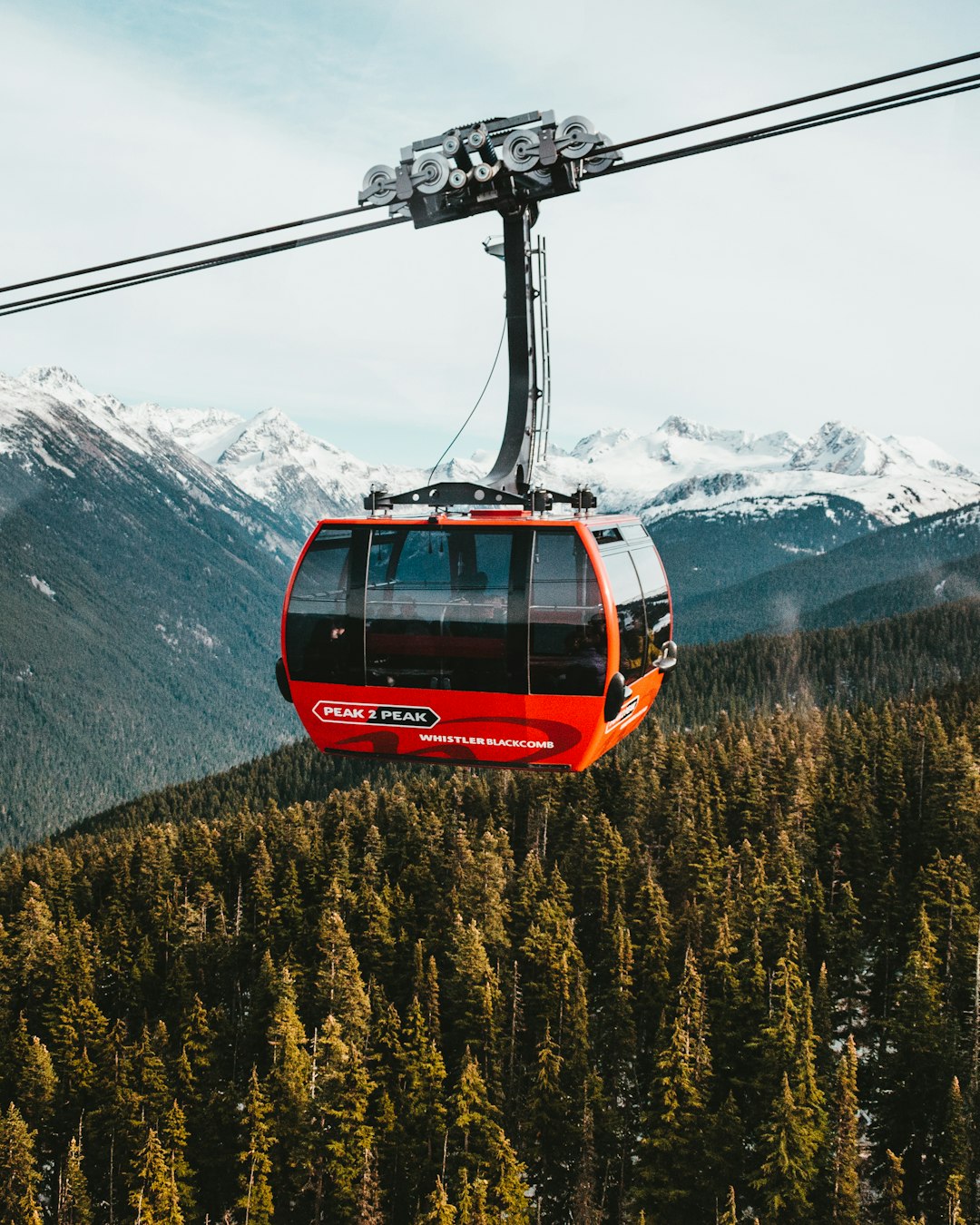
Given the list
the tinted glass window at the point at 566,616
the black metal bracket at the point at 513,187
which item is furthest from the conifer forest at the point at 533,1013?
the black metal bracket at the point at 513,187

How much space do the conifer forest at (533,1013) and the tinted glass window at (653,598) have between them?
34.5 meters

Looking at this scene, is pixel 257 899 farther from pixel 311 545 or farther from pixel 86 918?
pixel 311 545

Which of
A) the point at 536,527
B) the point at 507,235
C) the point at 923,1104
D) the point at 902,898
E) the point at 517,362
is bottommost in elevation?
the point at 923,1104

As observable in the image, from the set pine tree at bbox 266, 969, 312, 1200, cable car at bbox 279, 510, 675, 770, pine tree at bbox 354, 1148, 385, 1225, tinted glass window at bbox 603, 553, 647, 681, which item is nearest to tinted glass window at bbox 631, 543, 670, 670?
cable car at bbox 279, 510, 675, 770

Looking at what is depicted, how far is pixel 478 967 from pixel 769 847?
105 ft

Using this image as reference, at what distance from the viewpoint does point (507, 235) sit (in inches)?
543

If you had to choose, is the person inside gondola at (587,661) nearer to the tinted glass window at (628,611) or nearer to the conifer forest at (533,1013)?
the tinted glass window at (628,611)

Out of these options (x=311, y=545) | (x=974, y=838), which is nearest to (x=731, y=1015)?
(x=974, y=838)

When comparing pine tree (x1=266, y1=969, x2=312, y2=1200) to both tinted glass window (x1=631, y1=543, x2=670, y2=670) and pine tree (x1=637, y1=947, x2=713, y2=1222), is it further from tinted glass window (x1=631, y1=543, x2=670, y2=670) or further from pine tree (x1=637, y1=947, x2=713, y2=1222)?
tinted glass window (x1=631, y1=543, x2=670, y2=670)

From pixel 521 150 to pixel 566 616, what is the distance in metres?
6.32

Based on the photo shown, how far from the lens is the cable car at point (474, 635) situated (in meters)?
14.8

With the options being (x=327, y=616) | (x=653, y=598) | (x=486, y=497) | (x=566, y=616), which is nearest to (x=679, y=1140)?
(x=653, y=598)

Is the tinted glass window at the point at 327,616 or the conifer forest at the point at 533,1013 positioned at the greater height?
the tinted glass window at the point at 327,616

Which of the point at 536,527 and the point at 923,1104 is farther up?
the point at 536,527
